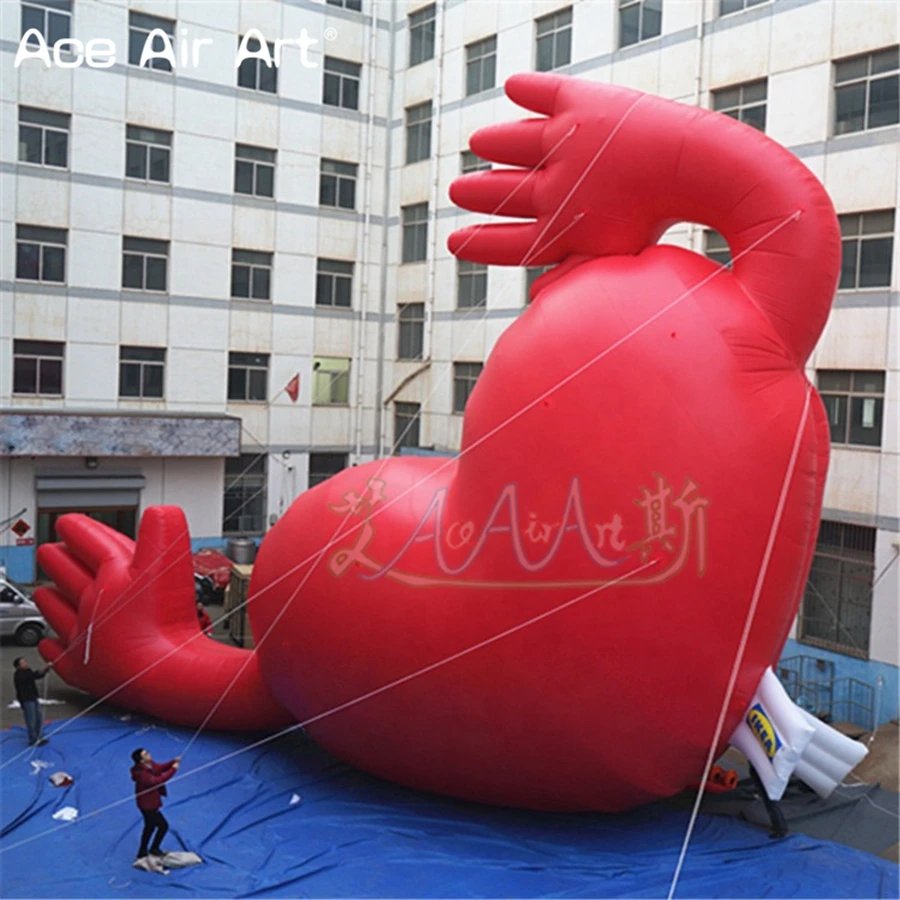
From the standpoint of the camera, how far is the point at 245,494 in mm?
21891

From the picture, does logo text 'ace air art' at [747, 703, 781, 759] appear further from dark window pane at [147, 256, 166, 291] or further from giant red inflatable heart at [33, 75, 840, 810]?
dark window pane at [147, 256, 166, 291]

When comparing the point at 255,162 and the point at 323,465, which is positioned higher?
the point at 255,162

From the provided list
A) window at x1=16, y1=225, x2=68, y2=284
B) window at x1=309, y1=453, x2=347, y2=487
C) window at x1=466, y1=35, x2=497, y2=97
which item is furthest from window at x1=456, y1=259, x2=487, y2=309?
window at x1=16, y1=225, x2=68, y2=284

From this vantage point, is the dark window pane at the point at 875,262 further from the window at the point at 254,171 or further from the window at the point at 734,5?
the window at the point at 254,171

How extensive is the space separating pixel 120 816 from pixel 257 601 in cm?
218

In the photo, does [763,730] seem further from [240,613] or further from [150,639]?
[240,613]

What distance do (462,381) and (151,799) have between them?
1330cm

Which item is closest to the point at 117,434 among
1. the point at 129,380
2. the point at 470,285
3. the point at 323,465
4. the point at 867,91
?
the point at 129,380

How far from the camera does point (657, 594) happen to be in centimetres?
765

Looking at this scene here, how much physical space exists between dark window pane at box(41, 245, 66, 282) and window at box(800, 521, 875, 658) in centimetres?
1451

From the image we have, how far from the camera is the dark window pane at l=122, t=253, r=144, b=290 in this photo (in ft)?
66.5

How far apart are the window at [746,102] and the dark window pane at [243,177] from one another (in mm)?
9926

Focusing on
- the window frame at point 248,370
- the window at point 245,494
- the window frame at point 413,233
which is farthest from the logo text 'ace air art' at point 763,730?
the window frame at point 248,370

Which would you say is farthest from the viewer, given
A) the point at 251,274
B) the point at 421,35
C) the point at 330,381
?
the point at 330,381
